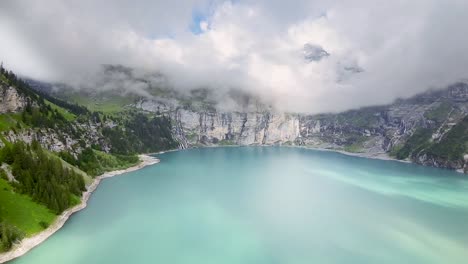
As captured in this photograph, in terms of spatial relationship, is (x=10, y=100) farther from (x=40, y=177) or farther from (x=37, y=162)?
(x=40, y=177)

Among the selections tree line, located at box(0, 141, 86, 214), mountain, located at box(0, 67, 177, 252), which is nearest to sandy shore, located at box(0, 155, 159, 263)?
mountain, located at box(0, 67, 177, 252)

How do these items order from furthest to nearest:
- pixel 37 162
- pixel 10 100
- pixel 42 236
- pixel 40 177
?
pixel 10 100 < pixel 37 162 < pixel 40 177 < pixel 42 236

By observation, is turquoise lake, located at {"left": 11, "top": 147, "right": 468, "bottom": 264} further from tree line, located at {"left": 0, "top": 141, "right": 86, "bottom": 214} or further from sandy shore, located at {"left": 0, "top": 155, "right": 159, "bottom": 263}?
tree line, located at {"left": 0, "top": 141, "right": 86, "bottom": 214}

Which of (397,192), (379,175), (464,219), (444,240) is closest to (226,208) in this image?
(444,240)

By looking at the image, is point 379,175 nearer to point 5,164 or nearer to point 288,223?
point 288,223

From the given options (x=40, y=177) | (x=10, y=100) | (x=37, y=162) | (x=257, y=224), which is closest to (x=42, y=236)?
(x=40, y=177)

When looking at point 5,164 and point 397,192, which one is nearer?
point 5,164
